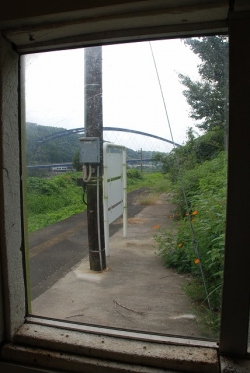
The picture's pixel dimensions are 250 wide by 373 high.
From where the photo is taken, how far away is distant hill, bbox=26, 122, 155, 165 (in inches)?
48.4

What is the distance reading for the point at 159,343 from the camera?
36.7 inches

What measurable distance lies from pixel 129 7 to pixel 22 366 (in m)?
1.17

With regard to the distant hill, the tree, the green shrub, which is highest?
the tree

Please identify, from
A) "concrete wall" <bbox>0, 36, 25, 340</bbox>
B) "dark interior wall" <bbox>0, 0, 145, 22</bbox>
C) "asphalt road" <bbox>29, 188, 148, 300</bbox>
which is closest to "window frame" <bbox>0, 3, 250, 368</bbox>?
"concrete wall" <bbox>0, 36, 25, 340</bbox>

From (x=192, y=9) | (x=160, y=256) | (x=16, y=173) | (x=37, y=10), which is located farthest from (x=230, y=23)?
(x=160, y=256)

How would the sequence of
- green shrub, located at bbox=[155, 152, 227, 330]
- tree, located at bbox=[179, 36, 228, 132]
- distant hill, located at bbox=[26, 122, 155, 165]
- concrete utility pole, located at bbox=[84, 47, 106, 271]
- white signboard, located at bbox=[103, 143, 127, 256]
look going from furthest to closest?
white signboard, located at bbox=[103, 143, 127, 256] < concrete utility pole, located at bbox=[84, 47, 106, 271] < distant hill, located at bbox=[26, 122, 155, 165] < green shrub, located at bbox=[155, 152, 227, 330] < tree, located at bbox=[179, 36, 228, 132]

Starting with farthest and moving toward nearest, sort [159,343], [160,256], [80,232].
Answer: [80,232]
[160,256]
[159,343]

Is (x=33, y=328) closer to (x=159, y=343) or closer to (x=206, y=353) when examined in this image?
(x=159, y=343)

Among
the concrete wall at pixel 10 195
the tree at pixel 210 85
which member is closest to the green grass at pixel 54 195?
the concrete wall at pixel 10 195

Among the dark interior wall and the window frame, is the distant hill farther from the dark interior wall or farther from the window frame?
the dark interior wall

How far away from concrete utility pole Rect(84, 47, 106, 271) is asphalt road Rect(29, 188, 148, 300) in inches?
5.0

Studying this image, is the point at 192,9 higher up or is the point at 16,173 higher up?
the point at 192,9

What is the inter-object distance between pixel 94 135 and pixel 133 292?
1.32m

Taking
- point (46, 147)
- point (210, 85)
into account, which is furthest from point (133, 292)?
point (210, 85)
